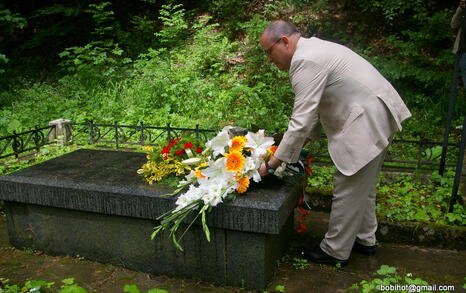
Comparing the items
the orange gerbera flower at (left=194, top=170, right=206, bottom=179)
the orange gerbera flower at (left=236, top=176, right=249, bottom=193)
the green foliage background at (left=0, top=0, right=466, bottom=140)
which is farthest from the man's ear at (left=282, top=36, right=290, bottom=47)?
the green foliage background at (left=0, top=0, right=466, bottom=140)

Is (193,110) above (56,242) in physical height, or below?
above

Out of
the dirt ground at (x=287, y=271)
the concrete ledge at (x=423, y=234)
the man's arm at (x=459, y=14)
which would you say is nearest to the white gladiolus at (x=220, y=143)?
the dirt ground at (x=287, y=271)

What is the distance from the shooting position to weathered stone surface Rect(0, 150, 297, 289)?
8.90ft

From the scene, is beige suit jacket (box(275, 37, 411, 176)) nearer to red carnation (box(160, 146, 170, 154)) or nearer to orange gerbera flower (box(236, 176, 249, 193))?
orange gerbera flower (box(236, 176, 249, 193))

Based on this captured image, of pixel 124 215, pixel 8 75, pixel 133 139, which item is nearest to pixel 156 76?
pixel 133 139

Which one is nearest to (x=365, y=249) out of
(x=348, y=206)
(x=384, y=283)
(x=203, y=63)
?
(x=348, y=206)

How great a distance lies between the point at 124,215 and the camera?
295cm

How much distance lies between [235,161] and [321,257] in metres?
1.07

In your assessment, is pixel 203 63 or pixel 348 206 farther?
pixel 203 63

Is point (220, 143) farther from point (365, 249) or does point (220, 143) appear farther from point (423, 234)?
point (423, 234)

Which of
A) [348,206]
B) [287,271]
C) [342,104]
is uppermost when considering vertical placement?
[342,104]

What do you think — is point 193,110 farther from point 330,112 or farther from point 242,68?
point 330,112

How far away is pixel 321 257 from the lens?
3.09 m

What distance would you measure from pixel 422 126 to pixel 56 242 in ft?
18.4
